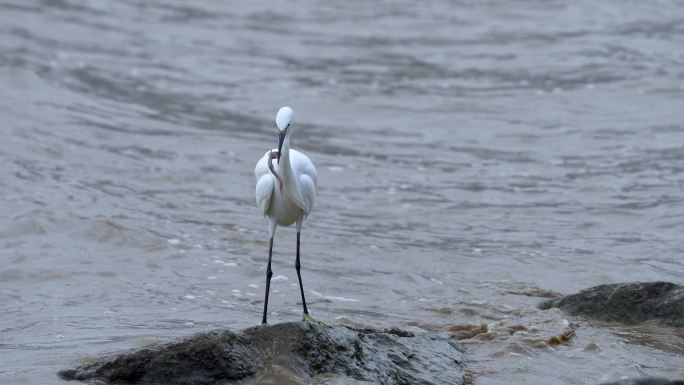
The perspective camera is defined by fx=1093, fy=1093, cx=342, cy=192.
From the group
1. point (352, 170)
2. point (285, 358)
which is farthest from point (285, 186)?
point (352, 170)

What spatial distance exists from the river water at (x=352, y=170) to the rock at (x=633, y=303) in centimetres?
12

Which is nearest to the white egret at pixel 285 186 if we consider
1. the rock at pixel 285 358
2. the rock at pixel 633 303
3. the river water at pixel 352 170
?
the rock at pixel 285 358

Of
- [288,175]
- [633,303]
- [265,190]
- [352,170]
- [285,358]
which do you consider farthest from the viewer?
[352,170]

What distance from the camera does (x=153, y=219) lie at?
11281 mm

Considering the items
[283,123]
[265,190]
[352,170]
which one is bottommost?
[352,170]

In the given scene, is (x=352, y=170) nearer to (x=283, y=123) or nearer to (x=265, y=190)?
(x=265, y=190)

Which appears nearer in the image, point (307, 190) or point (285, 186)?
point (285, 186)

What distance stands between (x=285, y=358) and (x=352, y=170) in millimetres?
7725

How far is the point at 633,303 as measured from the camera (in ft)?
25.1

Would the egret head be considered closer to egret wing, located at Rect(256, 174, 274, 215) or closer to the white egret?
the white egret

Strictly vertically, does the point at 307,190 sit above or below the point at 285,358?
above

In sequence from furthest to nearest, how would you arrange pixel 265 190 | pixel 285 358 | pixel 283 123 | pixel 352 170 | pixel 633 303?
pixel 352 170 < pixel 633 303 < pixel 265 190 < pixel 283 123 < pixel 285 358

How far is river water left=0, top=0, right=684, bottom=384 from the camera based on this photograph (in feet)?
26.9

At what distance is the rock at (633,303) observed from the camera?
24.5 ft
